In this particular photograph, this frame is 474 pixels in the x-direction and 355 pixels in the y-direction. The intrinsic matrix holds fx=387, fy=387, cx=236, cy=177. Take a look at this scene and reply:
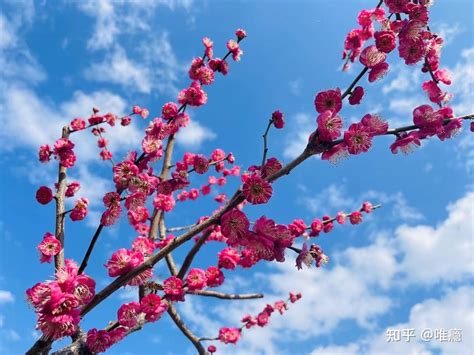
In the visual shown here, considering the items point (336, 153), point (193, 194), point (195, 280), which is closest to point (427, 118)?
point (336, 153)

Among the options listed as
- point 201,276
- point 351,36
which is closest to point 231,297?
point 201,276

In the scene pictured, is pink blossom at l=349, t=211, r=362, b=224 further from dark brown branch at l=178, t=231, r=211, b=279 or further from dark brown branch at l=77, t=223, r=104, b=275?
dark brown branch at l=77, t=223, r=104, b=275

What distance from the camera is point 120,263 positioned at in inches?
102

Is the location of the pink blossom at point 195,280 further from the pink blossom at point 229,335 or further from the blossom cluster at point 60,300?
the pink blossom at point 229,335

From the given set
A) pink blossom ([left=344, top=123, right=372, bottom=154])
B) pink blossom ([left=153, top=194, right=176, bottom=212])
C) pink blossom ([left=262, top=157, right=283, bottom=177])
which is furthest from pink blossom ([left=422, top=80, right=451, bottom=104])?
pink blossom ([left=153, top=194, right=176, bottom=212])

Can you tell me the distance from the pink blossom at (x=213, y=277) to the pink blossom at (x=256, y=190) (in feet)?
5.90

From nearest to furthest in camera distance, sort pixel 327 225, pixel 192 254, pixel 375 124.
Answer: pixel 375 124 < pixel 192 254 < pixel 327 225

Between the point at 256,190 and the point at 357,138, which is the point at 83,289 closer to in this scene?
the point at 256,190

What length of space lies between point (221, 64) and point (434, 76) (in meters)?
2.47

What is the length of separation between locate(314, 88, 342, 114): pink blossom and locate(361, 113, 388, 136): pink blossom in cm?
21

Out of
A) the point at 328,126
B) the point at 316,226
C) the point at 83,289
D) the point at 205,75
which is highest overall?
the point at 205,75

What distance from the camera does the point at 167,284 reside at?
319cm

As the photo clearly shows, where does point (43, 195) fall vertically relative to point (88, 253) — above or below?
above

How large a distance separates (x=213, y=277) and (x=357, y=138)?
2.18 meters
